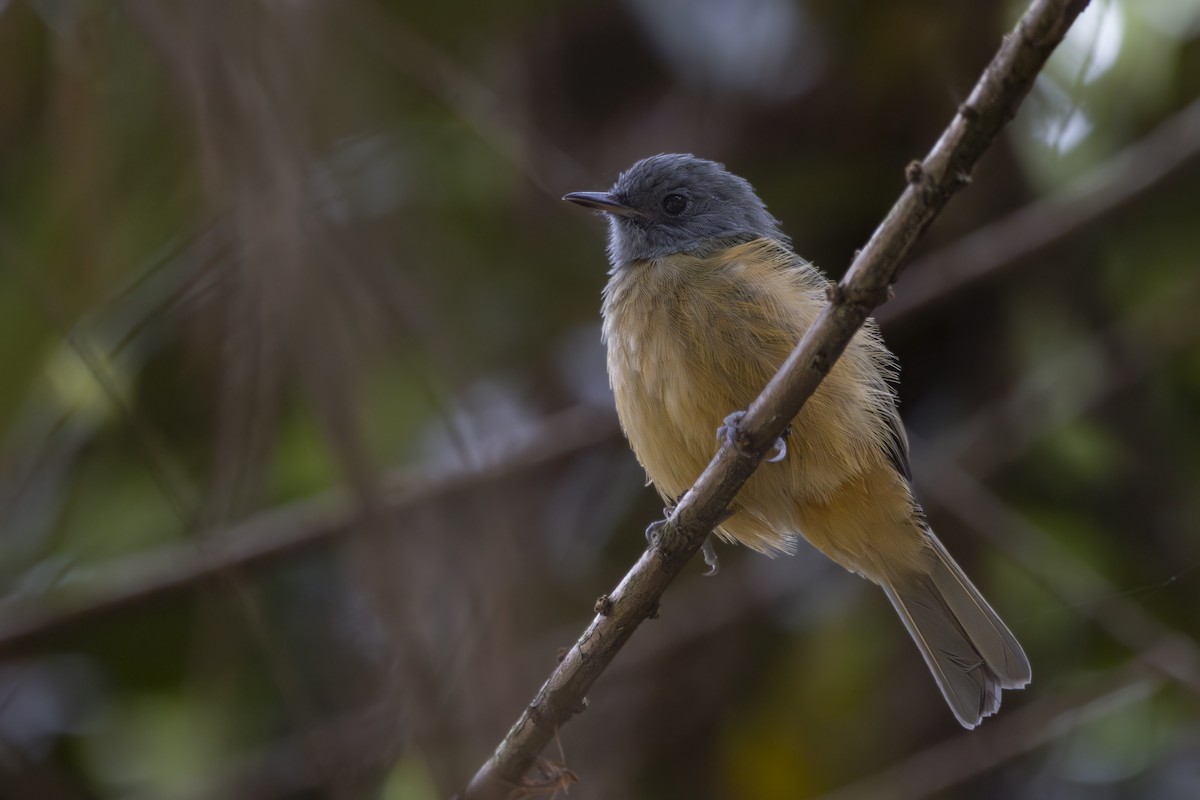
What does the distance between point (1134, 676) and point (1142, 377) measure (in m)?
1.22

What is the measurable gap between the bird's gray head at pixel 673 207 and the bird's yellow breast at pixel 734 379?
357mm

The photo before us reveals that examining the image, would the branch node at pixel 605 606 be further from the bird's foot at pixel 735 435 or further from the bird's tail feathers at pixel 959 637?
the bird's tail feathers at pixel 959 637

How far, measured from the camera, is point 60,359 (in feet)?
15.8

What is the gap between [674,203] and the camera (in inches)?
168

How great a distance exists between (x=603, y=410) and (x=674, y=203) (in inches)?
56.6

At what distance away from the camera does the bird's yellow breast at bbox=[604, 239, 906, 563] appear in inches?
130

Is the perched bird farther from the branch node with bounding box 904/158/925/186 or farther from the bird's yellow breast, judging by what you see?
the branch node with bounding box 904/158/925/186

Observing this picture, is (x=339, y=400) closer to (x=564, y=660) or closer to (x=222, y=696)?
(x=564, y=660)

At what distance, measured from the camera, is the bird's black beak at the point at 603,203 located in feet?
13.6

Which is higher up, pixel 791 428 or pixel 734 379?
pixel 734 379

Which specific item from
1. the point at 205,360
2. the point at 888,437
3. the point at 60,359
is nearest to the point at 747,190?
the point at 888,437

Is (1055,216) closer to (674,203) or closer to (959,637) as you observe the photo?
(674,203)

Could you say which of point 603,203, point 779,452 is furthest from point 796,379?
point 603,203

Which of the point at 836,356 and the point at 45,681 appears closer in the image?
the point at 836,356
